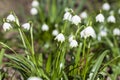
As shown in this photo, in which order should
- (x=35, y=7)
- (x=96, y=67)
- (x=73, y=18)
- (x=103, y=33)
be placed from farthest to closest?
(x=35, y=7), (x=103, y=33), (x=96, y=67), (x=73, y=18)

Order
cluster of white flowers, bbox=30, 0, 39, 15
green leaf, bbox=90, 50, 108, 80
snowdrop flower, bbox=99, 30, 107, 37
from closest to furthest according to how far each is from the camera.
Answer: green leaf, bbox=90, 50, 108, 80, snowdrop flower, bbox=99, 30, 107, 37, cluster of white flowers, bbox=30, 0, 39, 15

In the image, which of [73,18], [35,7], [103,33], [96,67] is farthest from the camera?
[35,7]

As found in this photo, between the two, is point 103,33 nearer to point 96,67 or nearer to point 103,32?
point 103,32

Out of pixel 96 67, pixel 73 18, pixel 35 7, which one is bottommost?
pixel 96 67

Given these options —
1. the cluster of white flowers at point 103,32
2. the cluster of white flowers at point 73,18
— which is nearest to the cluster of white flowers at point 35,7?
the cluster of white flowers at point 103,32

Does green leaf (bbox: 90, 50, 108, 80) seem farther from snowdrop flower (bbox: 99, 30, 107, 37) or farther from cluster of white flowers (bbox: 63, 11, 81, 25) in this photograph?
snowdrop flower (bbox: 99, 30, 107, 37)

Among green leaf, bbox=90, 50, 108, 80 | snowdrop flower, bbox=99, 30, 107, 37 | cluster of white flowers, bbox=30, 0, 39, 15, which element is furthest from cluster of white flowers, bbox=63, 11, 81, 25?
cluster of white flowers, bbox=30, 0, 39, 15

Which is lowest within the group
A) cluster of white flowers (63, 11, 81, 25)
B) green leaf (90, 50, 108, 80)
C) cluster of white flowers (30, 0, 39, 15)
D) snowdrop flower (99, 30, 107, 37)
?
green leaf (90, 50, 108, 80)

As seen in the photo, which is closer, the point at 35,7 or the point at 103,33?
the point at 103,33

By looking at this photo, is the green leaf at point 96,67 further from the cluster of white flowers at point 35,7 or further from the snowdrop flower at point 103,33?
the cluster of white flowers at point 35,7

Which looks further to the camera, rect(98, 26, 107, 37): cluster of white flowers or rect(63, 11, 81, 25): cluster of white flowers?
rect(98, 26, 107, 37): cluster of white flowers

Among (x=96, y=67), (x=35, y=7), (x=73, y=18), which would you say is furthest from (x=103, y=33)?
(x=73, y=18)
